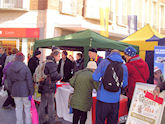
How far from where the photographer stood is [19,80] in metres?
3.92

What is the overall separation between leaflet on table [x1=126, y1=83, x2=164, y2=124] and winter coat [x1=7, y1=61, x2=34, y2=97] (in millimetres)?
2070

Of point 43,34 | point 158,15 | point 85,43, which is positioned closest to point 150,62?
point 85,43

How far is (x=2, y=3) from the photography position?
13.4 m

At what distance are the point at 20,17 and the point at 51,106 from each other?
35.3 feet

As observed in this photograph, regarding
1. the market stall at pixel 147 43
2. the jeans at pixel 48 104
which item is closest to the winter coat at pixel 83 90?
the jeans at pixel 48 104

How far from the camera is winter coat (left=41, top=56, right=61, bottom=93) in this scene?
394 cm

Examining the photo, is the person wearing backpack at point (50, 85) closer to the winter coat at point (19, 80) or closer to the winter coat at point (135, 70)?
the winter coat at point (19, 80)

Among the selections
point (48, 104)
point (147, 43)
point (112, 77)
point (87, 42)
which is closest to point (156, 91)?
point (112, 77)

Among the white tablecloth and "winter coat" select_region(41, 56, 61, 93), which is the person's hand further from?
the white tablecloth

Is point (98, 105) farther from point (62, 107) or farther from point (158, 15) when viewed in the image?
point (158, 15)

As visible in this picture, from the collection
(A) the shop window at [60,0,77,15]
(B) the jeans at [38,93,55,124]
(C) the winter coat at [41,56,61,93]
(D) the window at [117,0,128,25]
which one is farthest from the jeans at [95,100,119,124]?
(D) the window at [117,0,128,25]

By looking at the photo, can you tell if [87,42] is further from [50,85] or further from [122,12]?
[122,12]

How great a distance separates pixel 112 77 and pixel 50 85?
1478 millimetres

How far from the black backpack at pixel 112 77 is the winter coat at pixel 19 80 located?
1.65 metres
